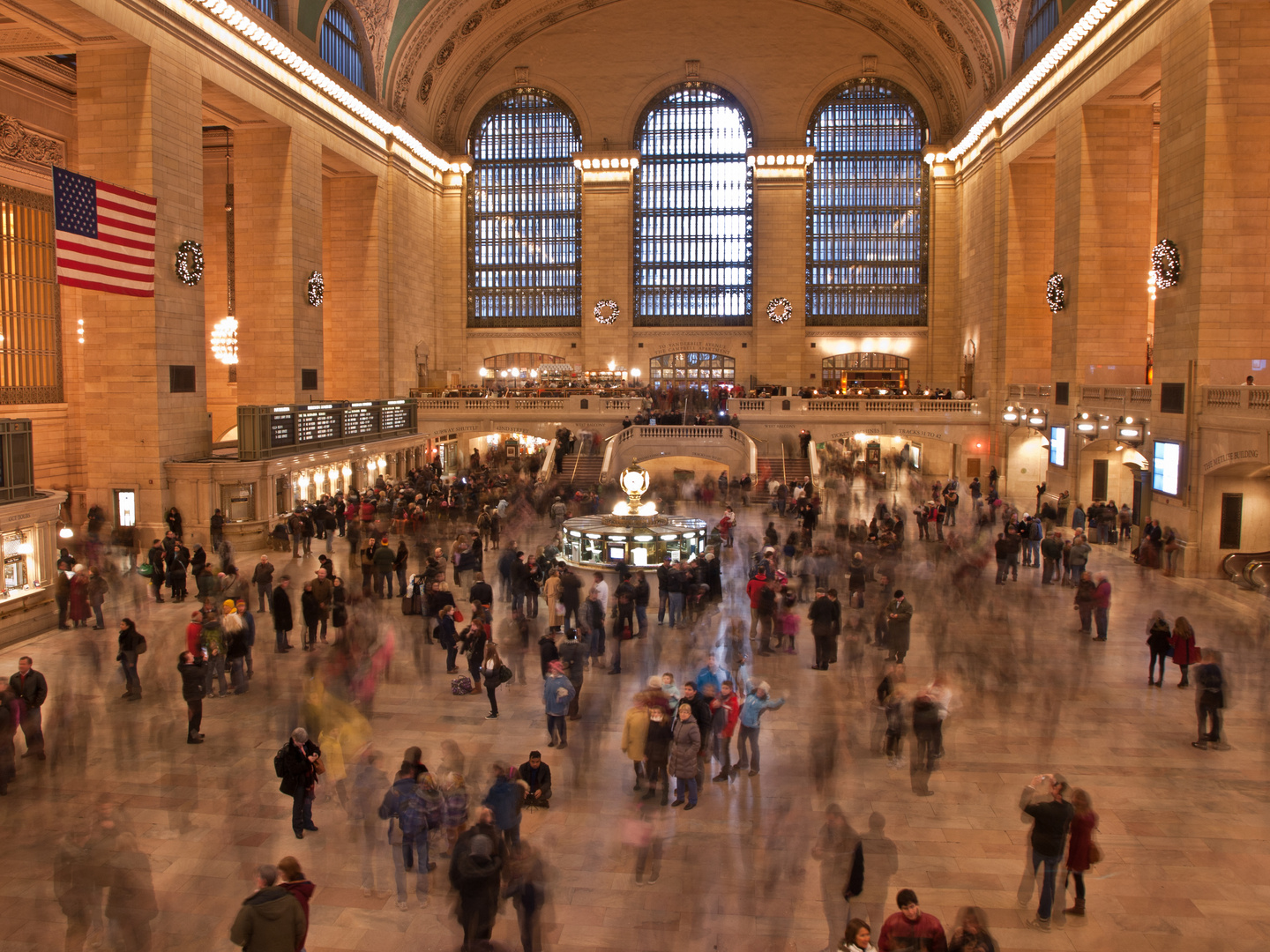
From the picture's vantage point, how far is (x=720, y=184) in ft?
147

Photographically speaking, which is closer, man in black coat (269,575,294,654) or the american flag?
man in black coat (269,575,294,654)

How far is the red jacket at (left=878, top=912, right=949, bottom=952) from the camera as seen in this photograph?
5.36 metres

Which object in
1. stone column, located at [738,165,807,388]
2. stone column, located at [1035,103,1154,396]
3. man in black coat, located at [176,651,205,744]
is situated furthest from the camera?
stone column, located at [738,165,807,388]

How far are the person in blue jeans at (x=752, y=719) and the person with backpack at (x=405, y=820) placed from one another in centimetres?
322

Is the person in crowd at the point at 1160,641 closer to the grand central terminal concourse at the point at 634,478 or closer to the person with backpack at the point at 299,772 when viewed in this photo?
the grand central terminal concourse at the point at 634,478

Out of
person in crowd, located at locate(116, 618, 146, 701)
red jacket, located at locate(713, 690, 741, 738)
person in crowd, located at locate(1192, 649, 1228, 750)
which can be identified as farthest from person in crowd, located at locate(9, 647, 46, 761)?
person in crowd, located at locate(1192, 649, 1228, 750)

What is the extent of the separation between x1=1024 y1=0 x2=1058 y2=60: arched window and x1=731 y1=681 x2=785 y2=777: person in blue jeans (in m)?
26.7

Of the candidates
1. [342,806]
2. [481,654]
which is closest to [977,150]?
[481,654]

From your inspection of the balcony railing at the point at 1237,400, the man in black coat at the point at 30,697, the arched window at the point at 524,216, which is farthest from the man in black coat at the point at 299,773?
the arched window at the point at 524,216

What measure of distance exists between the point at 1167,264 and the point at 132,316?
73.6 feet

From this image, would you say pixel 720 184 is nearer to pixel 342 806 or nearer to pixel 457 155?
pixel 457 155

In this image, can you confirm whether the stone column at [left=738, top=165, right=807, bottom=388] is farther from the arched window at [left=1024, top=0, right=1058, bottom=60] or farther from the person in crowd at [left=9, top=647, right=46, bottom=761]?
the person in crowd at [left=9, top=647, right=46, bottom=761]

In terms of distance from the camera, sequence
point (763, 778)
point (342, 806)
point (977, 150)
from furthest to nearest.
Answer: point (977, 150), point (763, 778), point (342, 806)

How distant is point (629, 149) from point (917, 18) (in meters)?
12.9
